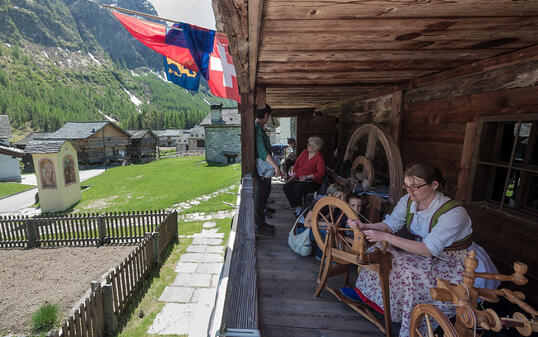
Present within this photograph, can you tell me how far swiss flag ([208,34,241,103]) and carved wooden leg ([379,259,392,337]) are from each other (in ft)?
14.9

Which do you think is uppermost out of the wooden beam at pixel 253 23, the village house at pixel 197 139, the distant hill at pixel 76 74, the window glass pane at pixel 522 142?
the distant hill at pixel 76 74

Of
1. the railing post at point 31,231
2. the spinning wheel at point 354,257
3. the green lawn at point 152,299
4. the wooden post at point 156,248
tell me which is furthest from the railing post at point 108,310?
the railing post at point 31,231

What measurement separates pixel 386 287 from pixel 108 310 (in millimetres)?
6389

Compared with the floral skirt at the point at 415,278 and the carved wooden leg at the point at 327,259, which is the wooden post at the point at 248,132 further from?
the floral skirt at the point at 415,278

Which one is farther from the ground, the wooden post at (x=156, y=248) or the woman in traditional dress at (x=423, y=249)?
the woman in traditional dress at (x=423, y=249)

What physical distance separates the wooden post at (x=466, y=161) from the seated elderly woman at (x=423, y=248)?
1.33 meters

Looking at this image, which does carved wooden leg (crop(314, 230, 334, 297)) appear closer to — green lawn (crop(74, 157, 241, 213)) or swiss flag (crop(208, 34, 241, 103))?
swiss flag (crop(208, 34, 241, 103))

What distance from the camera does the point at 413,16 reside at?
1647mm

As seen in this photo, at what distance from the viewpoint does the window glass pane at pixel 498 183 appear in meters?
3.06

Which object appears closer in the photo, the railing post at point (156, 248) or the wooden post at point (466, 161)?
the wooden post at point (466, 161)

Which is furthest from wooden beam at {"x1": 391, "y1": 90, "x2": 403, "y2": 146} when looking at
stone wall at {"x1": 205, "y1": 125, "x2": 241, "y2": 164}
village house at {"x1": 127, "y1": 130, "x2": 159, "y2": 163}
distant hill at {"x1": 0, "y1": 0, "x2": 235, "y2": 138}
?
distant hill at {"x1": 0, "y1": 0, "x2": 235, "y2": 138}

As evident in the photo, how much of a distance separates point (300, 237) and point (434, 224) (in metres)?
1.75

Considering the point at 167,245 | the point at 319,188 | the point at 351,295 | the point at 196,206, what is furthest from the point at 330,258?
the point at 196,206

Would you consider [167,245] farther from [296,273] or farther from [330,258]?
[330,258]
